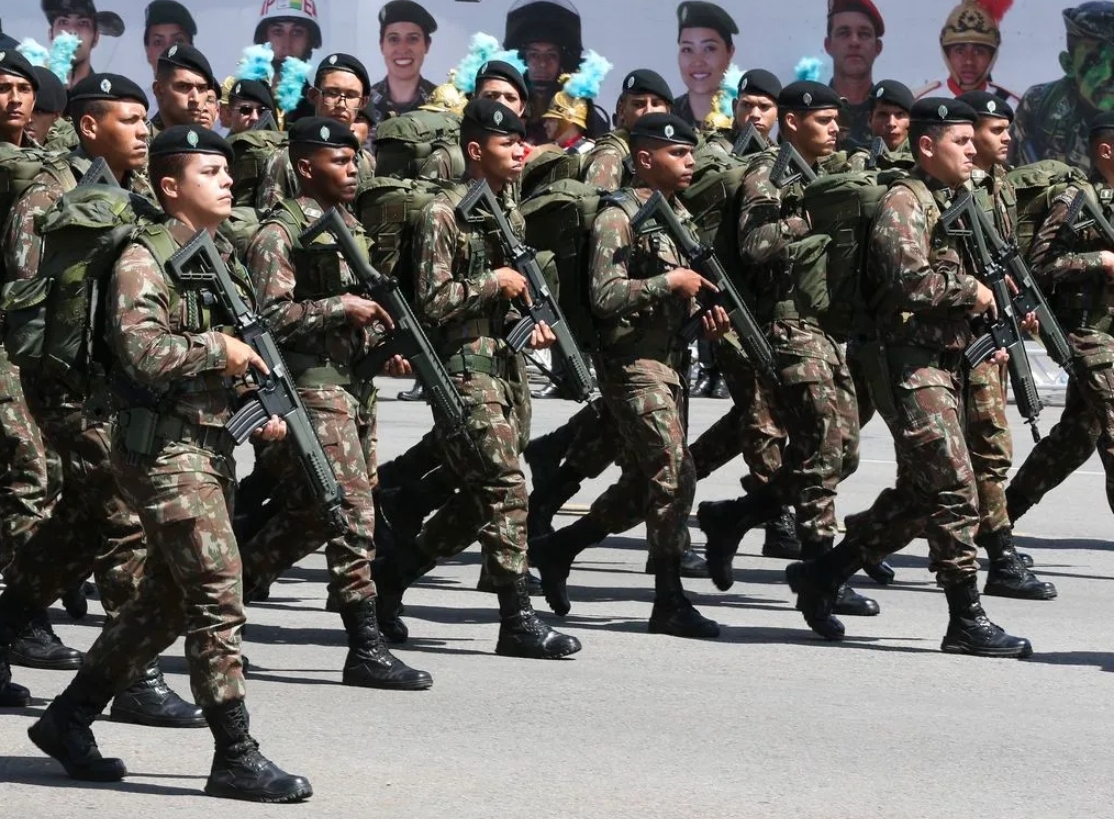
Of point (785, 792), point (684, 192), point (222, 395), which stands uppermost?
point (684, 192)

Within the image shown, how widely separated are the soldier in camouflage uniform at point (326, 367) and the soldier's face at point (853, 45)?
40.6 feet

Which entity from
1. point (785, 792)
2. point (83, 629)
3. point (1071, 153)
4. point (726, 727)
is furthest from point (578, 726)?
point (1071, 153)

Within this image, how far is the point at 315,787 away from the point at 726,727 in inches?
58.2

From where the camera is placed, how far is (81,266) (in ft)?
19.4

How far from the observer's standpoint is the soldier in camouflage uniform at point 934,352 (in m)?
7.86

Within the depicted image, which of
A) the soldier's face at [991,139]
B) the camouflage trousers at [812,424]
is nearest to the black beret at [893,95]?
the soldier's face at [991,139]

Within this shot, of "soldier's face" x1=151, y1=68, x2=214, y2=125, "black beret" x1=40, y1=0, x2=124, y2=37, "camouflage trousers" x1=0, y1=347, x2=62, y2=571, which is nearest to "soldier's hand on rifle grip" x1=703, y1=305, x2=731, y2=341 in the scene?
"soldier's face" x1=151, y1=68, x2=214, y2=125

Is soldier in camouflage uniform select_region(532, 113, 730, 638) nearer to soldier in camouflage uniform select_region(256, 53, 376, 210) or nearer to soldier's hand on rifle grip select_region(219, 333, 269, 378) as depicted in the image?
soldier in camouflage uniform select_region(256, 53, 376, 210)

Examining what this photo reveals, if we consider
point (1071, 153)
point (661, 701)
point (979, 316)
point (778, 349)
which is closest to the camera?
point (661, 701)

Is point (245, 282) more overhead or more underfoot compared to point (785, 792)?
more overhead

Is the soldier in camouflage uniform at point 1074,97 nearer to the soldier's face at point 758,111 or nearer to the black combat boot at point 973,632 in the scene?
the soldier's face at point 758,111

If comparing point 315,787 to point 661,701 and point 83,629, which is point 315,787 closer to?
point 661,701

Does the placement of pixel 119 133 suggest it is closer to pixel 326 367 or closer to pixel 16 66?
pixel 326 367

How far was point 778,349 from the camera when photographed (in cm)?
952
